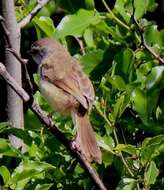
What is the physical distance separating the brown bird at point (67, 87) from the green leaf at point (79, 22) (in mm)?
119

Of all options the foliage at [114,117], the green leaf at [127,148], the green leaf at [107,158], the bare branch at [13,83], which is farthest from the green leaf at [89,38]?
the bare branch at [13,83]

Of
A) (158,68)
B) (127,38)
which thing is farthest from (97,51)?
(158,68)

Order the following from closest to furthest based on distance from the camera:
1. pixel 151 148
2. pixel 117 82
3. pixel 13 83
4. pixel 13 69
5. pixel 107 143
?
1. pixel 13 83
2. pixel 151 148
3. pixel 107 143
4. pixel 117 82
5. pixel 13 69

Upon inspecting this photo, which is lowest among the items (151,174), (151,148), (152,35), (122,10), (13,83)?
(151,174)

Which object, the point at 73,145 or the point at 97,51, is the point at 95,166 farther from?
the point at 97,51

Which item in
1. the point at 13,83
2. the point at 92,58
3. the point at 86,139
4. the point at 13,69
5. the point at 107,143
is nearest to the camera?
the point at 13,83

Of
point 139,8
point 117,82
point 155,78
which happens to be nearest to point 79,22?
point 139,8

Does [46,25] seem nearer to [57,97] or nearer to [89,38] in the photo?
[89,38]

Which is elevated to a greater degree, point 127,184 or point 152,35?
point 152,35

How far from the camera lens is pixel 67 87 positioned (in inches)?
148

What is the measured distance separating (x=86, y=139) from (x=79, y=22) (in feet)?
1.85

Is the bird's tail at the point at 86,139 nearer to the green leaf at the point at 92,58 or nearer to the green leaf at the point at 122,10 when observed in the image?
the green leaf at the point at 92,58

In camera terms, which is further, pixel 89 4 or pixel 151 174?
pixel 89 4

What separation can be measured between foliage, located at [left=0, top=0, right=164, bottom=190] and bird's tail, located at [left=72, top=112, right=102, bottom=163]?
0.04 meters
